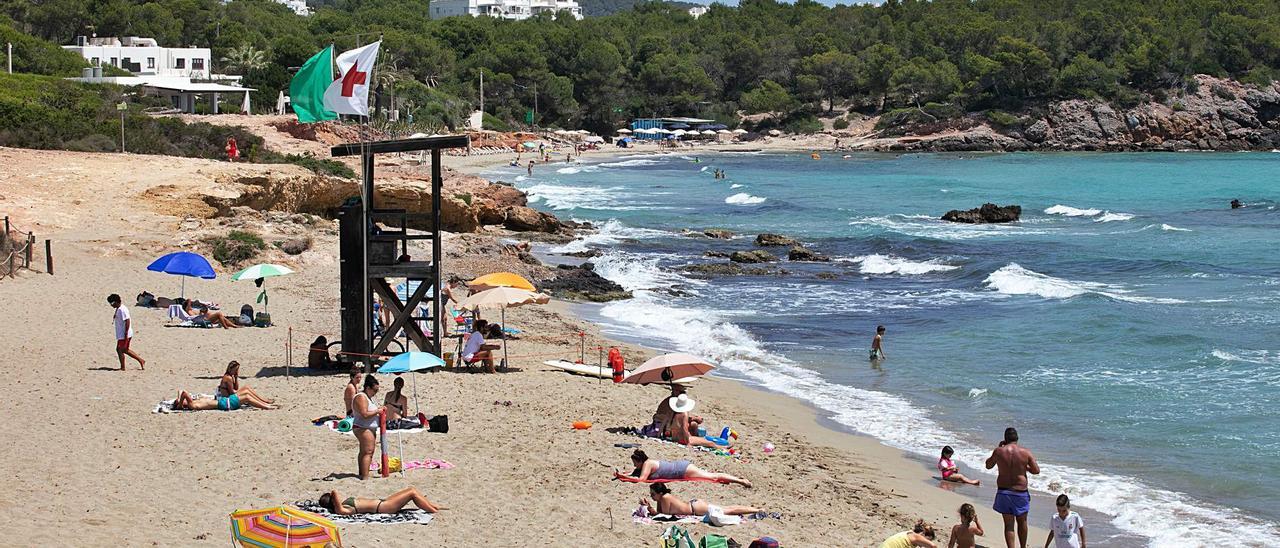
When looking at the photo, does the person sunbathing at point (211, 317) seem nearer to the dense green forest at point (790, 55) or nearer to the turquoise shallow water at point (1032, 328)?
the turquoise shallow water at point (1032, 328)

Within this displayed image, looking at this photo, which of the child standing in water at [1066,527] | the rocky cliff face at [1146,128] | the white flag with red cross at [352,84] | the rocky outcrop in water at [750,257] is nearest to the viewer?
the child standing in water at [1066,527]

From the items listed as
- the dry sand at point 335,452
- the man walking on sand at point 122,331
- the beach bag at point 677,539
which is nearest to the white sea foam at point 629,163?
the dry sand at point 335,452

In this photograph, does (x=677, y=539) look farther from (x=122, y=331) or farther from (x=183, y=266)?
(x=183, y=266)

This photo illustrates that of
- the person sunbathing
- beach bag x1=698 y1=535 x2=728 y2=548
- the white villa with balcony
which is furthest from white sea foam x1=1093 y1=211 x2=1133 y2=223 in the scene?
the white villa with balcony

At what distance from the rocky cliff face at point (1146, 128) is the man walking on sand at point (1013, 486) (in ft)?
335

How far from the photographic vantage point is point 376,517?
33.8ft

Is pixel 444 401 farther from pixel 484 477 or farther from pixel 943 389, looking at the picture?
pixel 943 389

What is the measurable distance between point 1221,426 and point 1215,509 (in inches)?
139

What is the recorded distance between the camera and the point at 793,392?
1816 centimetres

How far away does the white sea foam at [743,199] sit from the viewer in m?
55.2

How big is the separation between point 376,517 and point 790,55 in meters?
128

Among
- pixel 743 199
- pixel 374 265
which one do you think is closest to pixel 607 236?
pixel 743 199

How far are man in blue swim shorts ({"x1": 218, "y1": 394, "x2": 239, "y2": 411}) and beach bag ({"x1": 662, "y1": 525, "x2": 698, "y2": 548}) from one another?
584 centimetres

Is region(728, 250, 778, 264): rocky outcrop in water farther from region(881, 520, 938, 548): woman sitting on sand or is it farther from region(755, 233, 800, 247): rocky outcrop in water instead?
region(881, 520, 938, 548): woman sitting on sand
